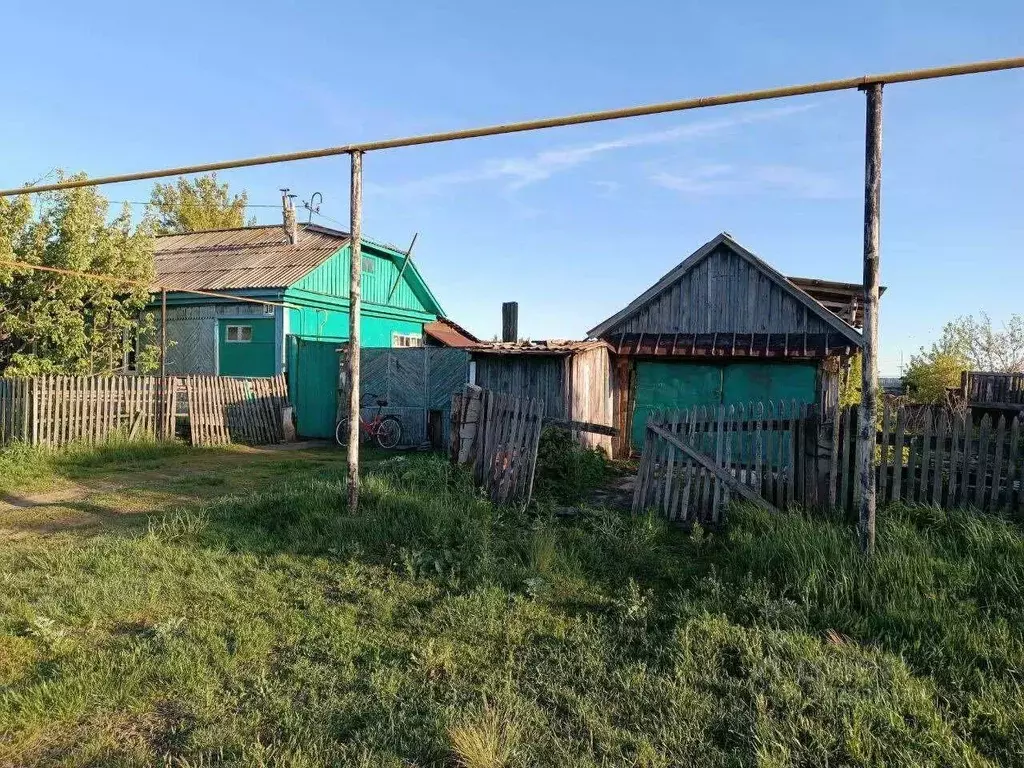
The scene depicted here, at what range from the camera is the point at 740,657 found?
3.74m

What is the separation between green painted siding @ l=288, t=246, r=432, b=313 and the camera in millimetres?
18234

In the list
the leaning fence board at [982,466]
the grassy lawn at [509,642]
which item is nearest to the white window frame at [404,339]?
the grassy lawn at [509,642]

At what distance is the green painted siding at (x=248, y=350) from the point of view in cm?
1712

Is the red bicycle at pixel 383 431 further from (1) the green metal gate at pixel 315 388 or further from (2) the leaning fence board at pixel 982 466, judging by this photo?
(2) the leaning fence board at pixel 982 466

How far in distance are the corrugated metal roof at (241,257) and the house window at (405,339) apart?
150 inches

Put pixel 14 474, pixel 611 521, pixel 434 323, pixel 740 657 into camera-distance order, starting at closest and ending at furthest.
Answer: pixel 740 657 < pixel 611 521 < pixel 14 474 < pixel 434 323

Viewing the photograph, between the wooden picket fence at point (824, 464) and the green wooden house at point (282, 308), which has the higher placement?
the green wooden house at point (282, 308)

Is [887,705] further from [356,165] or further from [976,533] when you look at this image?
[356,165]

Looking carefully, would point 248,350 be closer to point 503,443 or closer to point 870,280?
point 503,443

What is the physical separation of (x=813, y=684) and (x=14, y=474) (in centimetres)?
1091

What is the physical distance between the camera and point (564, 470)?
898cm

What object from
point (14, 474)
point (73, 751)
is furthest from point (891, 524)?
point (14, 474)

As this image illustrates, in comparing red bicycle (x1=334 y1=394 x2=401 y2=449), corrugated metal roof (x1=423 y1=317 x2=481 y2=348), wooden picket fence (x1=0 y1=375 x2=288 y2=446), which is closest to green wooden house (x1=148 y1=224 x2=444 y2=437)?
wooden picket fence (x1=0 y1=375 x2=288 y2=446)

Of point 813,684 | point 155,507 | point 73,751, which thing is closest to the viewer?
point 73,751
